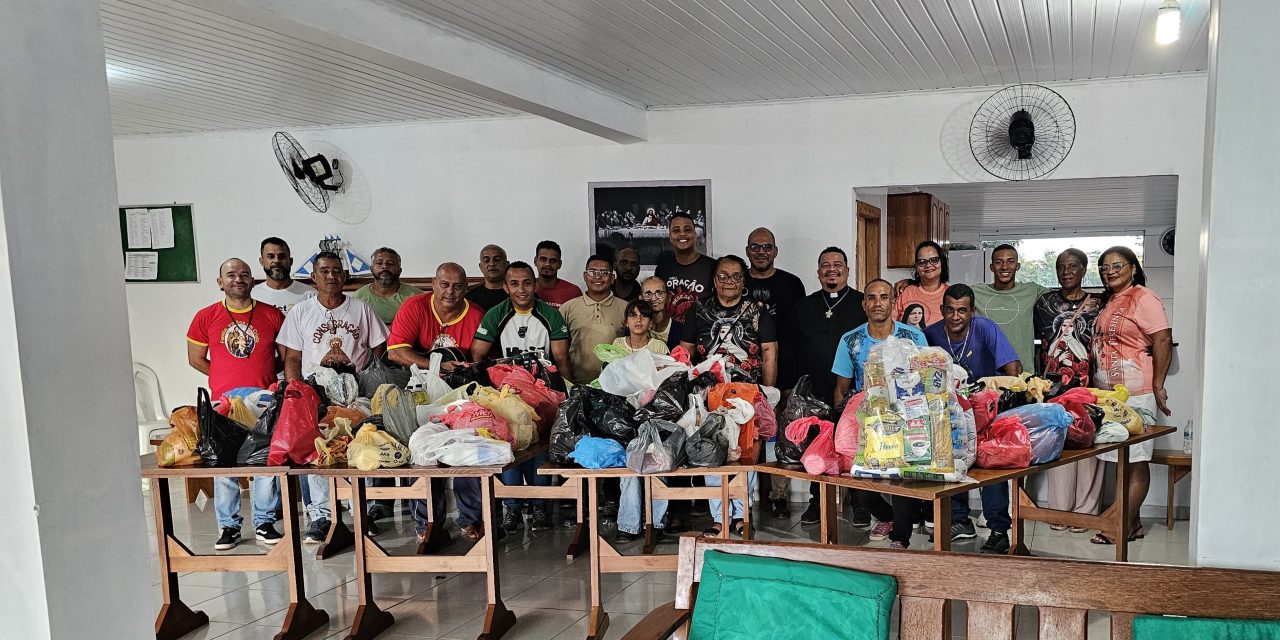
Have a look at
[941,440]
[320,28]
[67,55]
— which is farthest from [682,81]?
[67,55]

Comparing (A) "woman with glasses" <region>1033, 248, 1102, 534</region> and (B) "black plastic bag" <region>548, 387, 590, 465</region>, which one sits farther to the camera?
(A) "woman with glasses" <region>1033, 248, 1102, 534</region>

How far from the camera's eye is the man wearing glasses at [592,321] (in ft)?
17.2

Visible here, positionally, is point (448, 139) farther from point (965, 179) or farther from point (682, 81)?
point (965, 179)

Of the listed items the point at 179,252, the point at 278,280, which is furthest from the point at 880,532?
the point at 179,252

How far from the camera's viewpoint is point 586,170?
6.43m

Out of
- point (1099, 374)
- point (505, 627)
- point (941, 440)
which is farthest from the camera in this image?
point (1099, 374)

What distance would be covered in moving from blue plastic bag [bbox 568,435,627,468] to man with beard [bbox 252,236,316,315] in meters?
2.41

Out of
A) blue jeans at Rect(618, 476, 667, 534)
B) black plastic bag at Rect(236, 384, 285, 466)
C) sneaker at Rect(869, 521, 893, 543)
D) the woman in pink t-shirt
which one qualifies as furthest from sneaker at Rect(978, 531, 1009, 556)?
black plastic bag at Rect(236, 384, 285, 466)

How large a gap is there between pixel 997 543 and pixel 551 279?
306cm

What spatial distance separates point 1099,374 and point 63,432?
4.60m

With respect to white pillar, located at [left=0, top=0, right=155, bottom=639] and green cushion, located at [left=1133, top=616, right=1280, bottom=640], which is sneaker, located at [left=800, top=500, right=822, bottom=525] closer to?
green cushion, located at [left=1133, top=616, right=1280, bottom=640]

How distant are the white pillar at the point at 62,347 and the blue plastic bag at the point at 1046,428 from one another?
3009 mm

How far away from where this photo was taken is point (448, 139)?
6648mm

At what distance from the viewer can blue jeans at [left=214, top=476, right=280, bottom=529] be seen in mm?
4777
